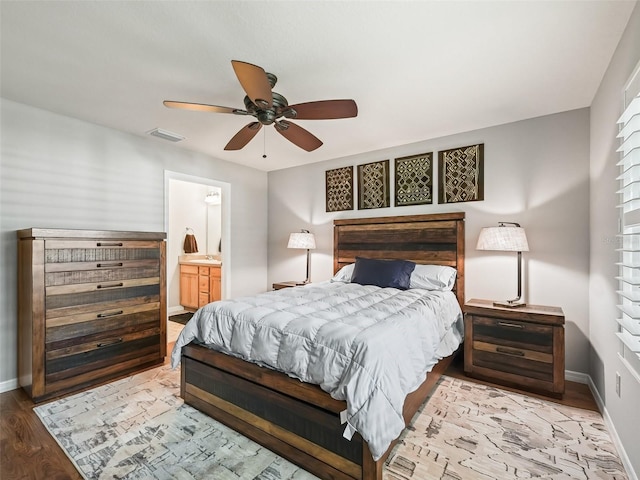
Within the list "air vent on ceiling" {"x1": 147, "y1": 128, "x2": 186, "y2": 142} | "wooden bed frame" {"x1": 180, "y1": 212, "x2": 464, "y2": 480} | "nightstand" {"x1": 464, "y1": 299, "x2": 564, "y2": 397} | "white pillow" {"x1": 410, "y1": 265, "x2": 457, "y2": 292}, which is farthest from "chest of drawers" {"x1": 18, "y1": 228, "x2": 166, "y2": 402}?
"nightstand" {"x1": 464, "y1": 299, "x2": 564, "y2": 397}

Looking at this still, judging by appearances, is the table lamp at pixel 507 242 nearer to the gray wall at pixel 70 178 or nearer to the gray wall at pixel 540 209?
the gray wall at pixel 540 209

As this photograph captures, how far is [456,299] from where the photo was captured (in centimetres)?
338

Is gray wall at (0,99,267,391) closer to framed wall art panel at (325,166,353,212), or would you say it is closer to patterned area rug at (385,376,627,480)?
framed wall art panel at (325,166,353,212)

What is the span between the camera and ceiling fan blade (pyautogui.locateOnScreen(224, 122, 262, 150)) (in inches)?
96.2

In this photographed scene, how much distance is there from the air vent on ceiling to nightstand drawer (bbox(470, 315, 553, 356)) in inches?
147

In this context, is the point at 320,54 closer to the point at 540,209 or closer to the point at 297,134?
the point at 297,134

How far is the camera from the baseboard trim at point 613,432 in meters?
1.71

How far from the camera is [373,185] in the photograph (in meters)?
4.24

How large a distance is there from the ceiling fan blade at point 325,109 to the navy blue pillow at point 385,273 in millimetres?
1857

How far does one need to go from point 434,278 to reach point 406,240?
68 centimetres

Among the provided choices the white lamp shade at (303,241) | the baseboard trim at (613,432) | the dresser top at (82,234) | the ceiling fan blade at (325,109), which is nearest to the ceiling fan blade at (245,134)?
the ceiling fan blade at (325,109)

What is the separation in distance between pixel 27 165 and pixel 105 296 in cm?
138

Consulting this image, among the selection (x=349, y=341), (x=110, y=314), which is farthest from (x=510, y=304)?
(x=110, y=314)

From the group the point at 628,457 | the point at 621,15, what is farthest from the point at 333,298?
the point at 621,15
